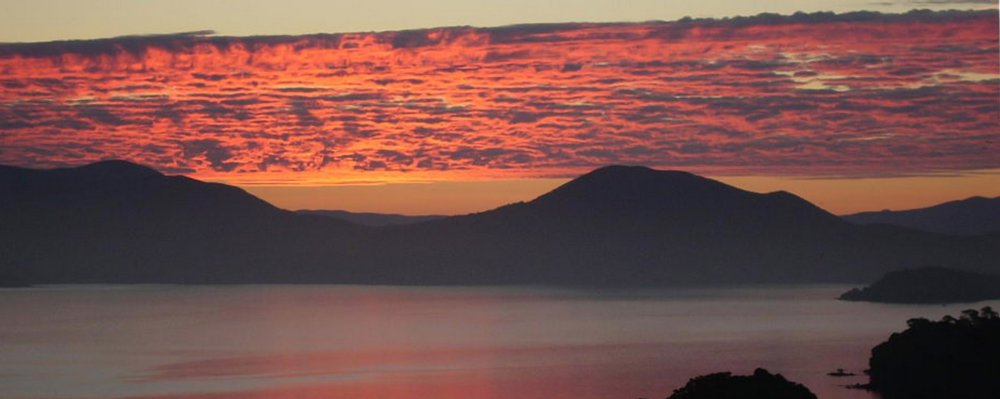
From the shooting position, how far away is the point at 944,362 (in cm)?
6944

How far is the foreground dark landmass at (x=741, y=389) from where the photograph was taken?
5297 cm

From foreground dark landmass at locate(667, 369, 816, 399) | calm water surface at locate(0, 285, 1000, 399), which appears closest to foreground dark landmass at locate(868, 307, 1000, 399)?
calm water surface at locate(0, 285, 1000, 399)

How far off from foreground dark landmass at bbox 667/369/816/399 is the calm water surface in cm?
1740

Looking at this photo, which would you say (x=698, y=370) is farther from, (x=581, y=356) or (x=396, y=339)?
(x=396, y=339)

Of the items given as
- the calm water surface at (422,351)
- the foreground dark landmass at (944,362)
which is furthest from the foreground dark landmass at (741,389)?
the calm water surface at (422,351)

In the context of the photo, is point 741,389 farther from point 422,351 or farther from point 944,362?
point 422,351

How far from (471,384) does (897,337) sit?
2127cm

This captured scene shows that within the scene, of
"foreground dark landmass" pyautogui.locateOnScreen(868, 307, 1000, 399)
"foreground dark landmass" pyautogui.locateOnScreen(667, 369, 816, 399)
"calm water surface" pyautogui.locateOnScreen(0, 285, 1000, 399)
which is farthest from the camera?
"calm water surface" pyautogui.locateOnScreen(0, 285, 1000, 399)

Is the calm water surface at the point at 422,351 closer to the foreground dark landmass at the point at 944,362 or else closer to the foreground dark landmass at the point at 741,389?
the foreground dark landmass at the point at 944,362

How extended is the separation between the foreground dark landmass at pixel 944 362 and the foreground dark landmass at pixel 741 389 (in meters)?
13.5

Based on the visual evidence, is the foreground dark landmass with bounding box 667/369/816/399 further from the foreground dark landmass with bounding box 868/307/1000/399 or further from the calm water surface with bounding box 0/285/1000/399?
the calm water surface with bounding box 0/285/1000/399

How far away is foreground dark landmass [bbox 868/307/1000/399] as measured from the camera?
66.6 m

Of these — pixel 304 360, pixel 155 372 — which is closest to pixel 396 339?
pixel 304 360

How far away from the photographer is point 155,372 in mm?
89250
